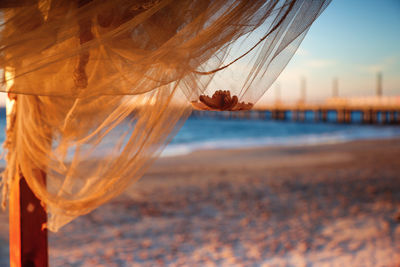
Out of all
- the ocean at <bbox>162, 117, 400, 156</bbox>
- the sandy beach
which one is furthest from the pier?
the sandy beach

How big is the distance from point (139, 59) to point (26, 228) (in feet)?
3.61

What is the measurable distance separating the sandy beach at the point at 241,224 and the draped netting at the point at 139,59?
188 centimetres

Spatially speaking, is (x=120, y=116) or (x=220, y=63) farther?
(x=120, y=116)

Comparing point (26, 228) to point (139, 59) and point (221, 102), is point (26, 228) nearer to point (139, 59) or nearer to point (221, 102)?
point (139, 59)

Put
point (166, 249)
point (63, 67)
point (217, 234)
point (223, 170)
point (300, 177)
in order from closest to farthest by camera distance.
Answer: point (63, 67) → point (166, 249) → point (217, 234) → point (300, 177) → point (223, 170)

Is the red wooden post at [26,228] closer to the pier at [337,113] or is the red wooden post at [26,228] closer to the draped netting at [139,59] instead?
the draped netting at [139,59]

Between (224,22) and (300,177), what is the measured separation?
6.33 metres

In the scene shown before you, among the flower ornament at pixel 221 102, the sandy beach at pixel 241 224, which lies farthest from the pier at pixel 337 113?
the flower ornament at pixel 221 102

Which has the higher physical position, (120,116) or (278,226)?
(120,116)

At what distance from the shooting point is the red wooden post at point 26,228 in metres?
1.64

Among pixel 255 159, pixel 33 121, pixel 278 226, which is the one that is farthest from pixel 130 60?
pixel 255 159

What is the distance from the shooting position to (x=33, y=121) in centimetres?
158

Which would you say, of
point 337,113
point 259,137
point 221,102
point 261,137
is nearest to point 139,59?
point 221,102

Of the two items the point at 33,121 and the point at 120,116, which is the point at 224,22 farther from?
the point at 33,121
